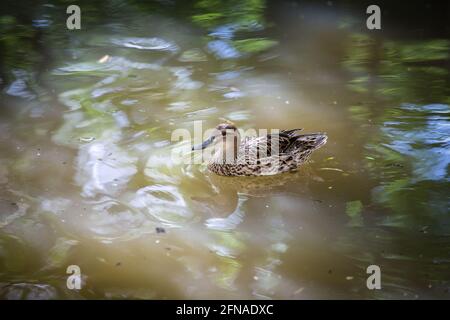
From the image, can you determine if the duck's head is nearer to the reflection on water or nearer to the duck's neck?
the duck's neck

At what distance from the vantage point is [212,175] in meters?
5.93

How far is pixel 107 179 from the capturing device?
5.52 metres

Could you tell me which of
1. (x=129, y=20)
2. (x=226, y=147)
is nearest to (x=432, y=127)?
(x=226, y=147)

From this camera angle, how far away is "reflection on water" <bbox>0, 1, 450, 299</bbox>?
4.44 m

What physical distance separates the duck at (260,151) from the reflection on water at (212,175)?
138 mm

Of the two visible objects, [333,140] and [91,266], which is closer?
[91,266]

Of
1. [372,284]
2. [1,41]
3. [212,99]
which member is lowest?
[372,284]

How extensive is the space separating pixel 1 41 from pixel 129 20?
6.83ft

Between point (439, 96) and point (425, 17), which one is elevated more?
point (425, 17)

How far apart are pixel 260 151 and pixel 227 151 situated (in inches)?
14.2

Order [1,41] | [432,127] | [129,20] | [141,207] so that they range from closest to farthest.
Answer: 1. [141,207]
2. [432,127]
3. [1,41]
4. [129,20]

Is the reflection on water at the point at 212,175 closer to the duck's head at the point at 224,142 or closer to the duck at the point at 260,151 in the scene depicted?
the duck at the point at 260,151

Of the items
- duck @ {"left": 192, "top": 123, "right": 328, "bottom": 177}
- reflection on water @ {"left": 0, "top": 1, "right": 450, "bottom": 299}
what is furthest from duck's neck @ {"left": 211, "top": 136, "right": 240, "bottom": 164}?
reflection on water @ {"left": 0, "top": 1, "right": 450, "bottom": 299}

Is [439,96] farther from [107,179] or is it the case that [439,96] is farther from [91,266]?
[91,266]
